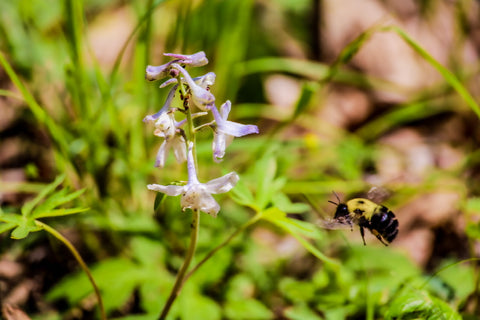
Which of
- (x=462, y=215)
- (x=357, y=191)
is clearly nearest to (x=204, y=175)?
(x=357, y=191)

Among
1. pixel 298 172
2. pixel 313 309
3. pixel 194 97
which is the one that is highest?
pixel 298 172

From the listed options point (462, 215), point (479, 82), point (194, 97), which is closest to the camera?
point (194, 97)

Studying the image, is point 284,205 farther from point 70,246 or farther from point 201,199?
point 70,246

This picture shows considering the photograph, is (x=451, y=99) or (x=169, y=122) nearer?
(x=169, y=122)

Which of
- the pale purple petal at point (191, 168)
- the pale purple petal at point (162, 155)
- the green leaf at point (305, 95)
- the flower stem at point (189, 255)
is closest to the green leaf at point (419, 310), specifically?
the flower stem at point (189, 255)

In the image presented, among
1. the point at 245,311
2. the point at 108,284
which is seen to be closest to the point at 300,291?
the point at 245,311

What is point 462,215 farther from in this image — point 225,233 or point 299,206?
point 299,206
